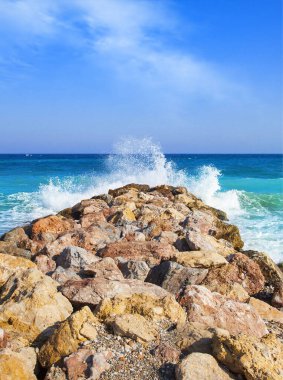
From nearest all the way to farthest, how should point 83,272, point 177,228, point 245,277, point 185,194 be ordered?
point 83,272 → point 245,277 → point 177,228 → point 185,194

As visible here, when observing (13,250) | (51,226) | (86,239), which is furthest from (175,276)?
(51,226)

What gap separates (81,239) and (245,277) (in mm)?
3027

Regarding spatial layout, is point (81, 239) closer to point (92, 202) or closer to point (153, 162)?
point (92, 202)

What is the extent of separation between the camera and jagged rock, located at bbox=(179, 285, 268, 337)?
443 centimetres

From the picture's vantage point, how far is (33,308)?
442 cm

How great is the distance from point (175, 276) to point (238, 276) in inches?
45.7

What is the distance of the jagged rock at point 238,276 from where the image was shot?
5.81 m

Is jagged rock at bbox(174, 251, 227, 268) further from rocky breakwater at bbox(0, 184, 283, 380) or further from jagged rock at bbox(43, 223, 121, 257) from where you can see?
jagged rock at bbox(43, 223, 121, 257)

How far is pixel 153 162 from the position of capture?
77.4 ft

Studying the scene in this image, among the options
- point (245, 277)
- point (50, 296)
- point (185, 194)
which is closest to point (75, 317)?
point (50, 296)

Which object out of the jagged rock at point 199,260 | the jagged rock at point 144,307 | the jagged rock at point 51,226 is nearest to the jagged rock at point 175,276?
the jagged rock at point 199,260

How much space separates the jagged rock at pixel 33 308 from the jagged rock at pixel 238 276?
6.74 feet

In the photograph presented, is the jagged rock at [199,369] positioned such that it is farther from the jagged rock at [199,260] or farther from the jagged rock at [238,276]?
the jagged rock at [199,260]

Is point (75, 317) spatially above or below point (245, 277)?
above
